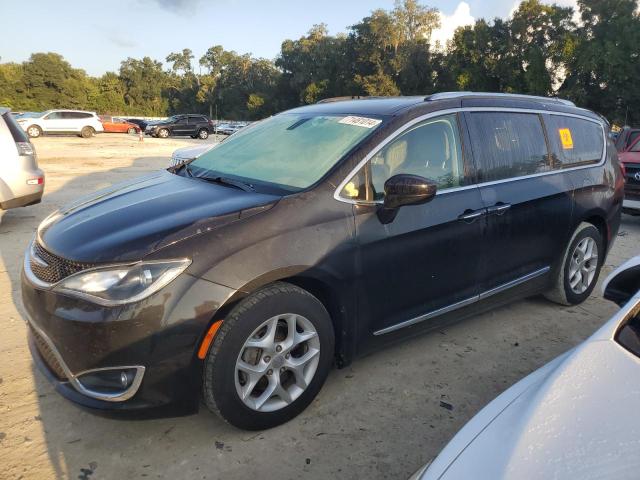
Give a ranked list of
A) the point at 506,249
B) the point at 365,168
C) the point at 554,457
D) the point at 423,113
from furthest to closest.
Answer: the point at 506,249, the point at 423,113, the point at 365,168, the point at 554,457

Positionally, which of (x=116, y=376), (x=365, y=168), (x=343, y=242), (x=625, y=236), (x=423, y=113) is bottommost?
(x=625, y=236)

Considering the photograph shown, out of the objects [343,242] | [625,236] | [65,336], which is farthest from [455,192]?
[625,236]

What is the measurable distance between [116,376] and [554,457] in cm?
180

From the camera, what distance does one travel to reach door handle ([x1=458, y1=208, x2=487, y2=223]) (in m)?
3.17

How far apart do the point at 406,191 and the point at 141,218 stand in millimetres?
1387

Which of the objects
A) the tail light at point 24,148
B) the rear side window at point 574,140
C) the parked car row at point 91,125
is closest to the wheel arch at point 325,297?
the rear side window at point 574,140

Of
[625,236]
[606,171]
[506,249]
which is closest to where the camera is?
[506,249]

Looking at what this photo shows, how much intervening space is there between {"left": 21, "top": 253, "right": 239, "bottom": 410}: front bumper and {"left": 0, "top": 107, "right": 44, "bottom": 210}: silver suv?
5.14 meters

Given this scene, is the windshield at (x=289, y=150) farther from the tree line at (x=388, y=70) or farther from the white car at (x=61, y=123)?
the tree line at (x=388, y=70)

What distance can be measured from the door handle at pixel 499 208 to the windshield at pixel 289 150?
989 millimetres

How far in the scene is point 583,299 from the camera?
175 inches

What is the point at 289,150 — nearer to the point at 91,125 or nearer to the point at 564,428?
the point at 564,428

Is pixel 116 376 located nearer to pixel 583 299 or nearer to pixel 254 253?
pixel 254 253

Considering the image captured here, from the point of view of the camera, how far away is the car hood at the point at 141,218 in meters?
2.30
